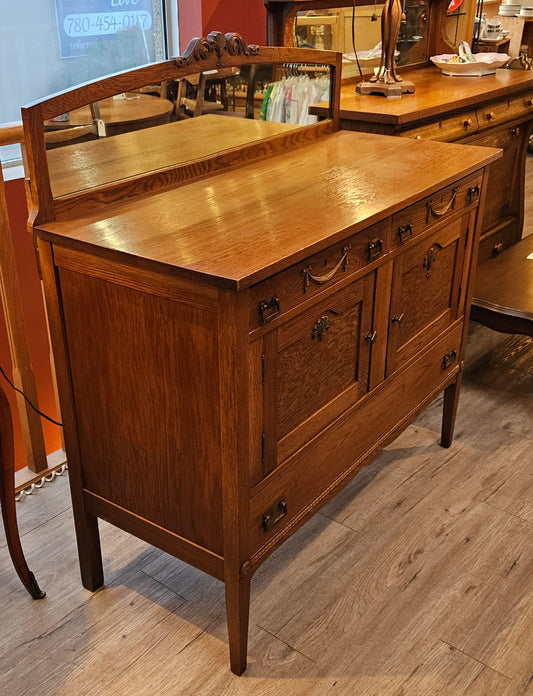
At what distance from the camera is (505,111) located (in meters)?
3.30

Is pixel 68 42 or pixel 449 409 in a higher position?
pixel 68 42

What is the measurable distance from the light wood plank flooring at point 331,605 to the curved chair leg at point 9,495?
0.08 meters

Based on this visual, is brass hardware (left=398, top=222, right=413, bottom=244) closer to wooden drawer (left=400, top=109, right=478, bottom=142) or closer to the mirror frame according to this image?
the mirror frame

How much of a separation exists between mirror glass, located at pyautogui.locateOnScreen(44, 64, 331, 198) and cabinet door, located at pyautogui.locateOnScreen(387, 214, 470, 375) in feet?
1.74

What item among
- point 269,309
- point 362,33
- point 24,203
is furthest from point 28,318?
point 269,309

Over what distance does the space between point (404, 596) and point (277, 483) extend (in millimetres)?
569

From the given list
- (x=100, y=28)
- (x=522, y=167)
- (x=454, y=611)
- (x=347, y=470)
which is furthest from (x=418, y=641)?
(x=100, y=28)

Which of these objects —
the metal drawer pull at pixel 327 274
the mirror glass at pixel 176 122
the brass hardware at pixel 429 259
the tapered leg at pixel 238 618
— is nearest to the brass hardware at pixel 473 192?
the brass hardware at pixel 429 259

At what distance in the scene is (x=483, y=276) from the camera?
2.97 metres

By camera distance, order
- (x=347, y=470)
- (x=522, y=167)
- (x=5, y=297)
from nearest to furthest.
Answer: (x=347, y=470), (x=5, y=297), (x=522, y=167)

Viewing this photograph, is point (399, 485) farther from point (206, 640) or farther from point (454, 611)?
point (206, 640)

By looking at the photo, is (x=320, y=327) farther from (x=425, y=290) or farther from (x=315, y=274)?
(x=425, y=290)

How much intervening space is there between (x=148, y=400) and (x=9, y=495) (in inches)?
18.2

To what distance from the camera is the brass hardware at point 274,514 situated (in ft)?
5.30
